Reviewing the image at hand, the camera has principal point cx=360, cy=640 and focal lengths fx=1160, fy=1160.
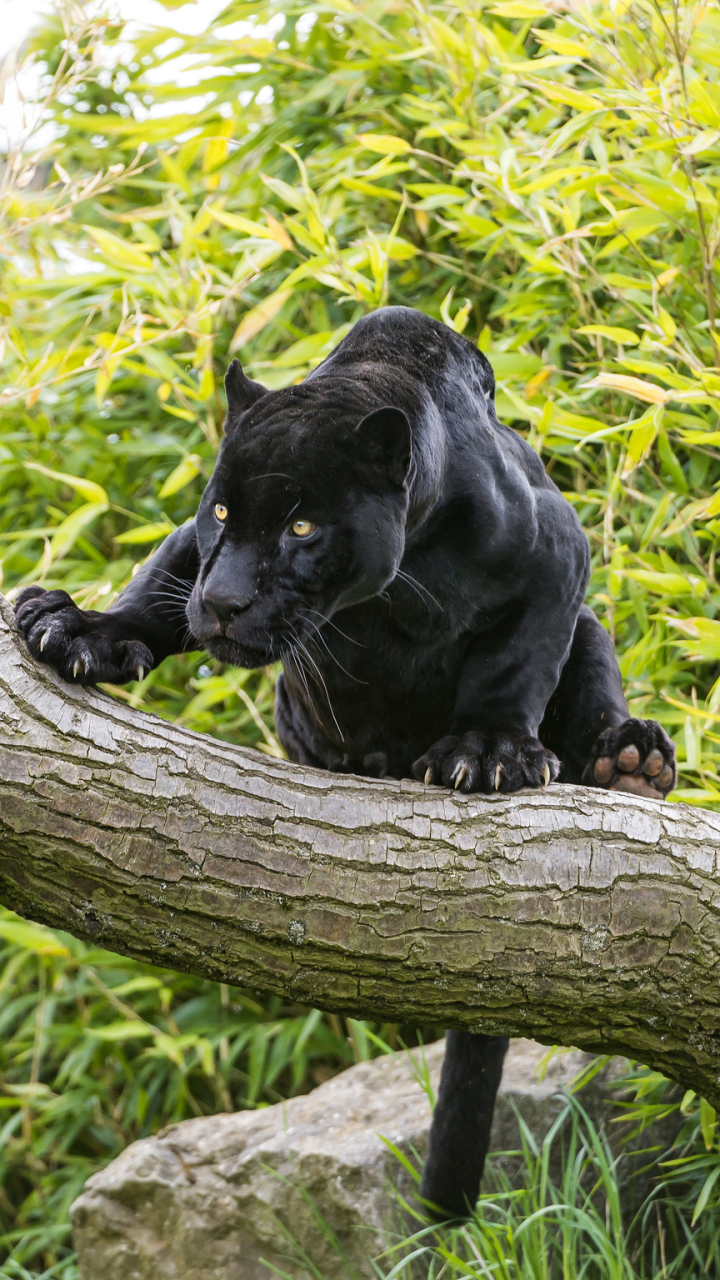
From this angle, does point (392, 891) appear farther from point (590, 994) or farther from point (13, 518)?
point (13, 518)

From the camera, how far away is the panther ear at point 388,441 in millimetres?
1610

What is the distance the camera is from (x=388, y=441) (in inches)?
64.1

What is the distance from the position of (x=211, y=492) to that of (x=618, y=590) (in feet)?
3.31

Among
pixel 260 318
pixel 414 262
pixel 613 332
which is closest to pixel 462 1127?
pixel 613 332

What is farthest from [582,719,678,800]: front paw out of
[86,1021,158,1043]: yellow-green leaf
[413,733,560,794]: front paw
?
[86,1021,158,1043]: yellow-green leaf

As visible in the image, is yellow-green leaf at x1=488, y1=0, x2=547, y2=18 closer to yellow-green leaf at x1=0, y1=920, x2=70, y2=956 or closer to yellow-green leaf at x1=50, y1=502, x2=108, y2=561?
yellow-green leaf at x1=50, y1=502, x2=108, y2=561

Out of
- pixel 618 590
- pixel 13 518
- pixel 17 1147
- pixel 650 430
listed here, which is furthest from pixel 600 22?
pixel 17 1147

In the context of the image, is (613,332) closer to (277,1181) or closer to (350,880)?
(350,880)

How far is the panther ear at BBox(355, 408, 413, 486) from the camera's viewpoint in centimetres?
161

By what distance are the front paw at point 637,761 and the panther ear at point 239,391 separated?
2.68 feet

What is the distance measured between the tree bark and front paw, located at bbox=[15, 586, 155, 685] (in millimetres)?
23

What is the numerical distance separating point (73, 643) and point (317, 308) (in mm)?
1858

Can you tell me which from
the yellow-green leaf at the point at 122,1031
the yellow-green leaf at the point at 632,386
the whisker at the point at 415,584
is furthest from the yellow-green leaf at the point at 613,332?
the yellow-green leaf at the point at 122,1031

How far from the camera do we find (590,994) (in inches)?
61.4
